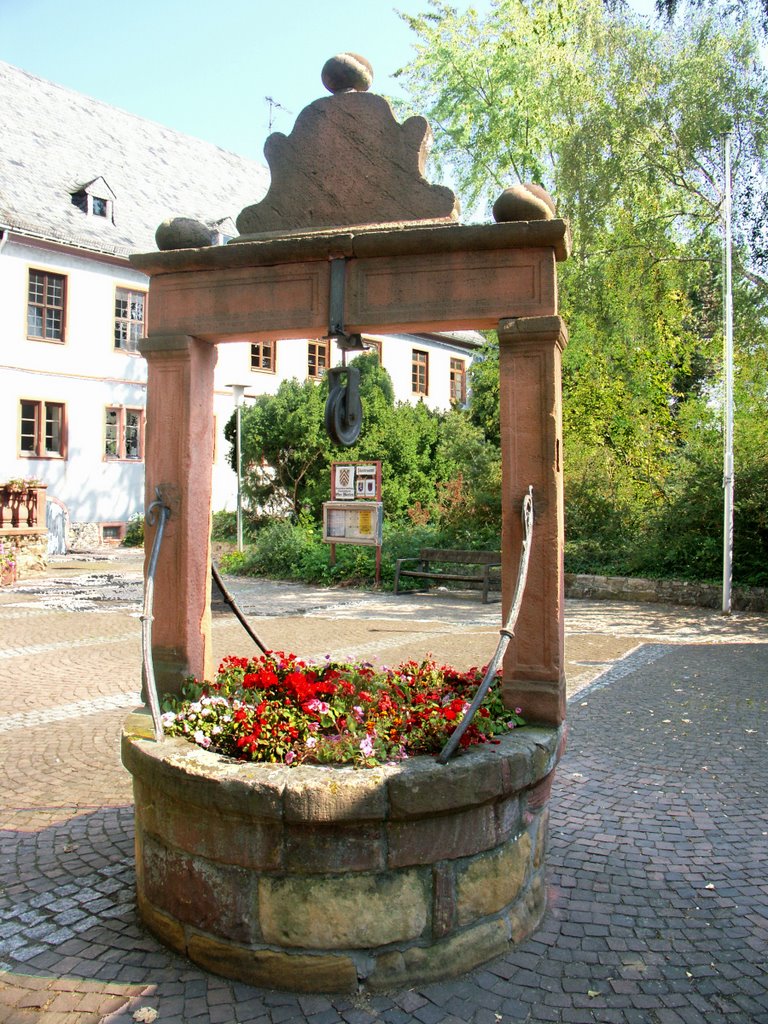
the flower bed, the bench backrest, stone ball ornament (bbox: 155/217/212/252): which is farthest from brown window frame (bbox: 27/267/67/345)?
the flower bed

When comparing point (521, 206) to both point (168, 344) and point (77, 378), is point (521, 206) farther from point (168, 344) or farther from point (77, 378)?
point (77, 378)

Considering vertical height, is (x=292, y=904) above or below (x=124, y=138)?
below

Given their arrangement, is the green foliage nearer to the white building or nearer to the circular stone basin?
the white building

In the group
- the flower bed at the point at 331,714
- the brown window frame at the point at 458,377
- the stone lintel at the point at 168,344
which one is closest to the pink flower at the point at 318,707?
the flower bed at the point at 331,714

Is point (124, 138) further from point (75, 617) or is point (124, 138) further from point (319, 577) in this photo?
point (75, 617)

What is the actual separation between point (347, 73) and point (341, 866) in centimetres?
358

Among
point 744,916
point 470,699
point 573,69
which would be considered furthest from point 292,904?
point 573,69

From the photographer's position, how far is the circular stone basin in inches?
120

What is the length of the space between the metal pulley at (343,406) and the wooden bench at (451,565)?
1014 cm

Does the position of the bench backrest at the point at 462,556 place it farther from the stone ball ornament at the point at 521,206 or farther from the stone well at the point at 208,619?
the stone ball ornament at the point at 521,206

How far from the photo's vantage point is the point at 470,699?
12.8 feet

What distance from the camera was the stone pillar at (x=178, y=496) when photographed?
409 centimetres

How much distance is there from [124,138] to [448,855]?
99.1ft

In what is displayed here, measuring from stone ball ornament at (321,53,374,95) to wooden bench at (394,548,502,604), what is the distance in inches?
408
